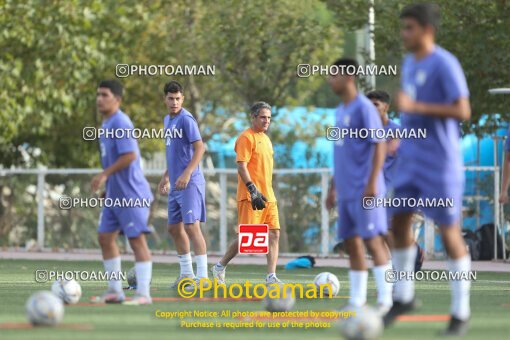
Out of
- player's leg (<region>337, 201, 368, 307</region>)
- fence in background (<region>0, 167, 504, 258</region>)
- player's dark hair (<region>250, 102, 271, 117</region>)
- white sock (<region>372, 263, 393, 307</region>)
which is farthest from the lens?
fence in background (<region>0, 167, 504, 258</region>)

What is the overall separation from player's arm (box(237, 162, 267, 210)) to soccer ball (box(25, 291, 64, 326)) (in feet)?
19.7

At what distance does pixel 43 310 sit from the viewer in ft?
34.7

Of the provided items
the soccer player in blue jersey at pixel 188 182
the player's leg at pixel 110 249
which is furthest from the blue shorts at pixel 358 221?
the soccer player in blue jersey at pixel 188 182

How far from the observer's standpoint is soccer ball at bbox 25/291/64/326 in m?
10.6

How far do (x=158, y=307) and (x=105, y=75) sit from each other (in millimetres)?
20947

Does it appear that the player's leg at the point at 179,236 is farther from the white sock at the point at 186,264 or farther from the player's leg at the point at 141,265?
the player's leg at the point at 141,265

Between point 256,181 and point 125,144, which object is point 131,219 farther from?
point 256,181

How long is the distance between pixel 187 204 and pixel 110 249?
2767mm

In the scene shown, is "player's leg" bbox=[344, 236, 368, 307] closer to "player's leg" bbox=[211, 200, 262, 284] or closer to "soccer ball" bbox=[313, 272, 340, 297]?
"soccer ball" bbox=[313, 272, 340, 297]

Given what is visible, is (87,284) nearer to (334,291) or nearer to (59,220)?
(334,291)

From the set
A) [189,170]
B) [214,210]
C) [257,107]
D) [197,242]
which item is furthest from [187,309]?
[214,210]

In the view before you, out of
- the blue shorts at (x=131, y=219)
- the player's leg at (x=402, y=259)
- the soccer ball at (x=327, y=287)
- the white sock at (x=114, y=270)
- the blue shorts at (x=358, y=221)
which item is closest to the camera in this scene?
the player's leg at (x=402, y=259)

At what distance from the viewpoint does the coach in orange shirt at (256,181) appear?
16766mm

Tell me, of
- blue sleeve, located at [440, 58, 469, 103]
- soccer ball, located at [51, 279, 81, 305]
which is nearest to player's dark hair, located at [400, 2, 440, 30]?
blue sleeve, located at [440, 58, 469, 103]
